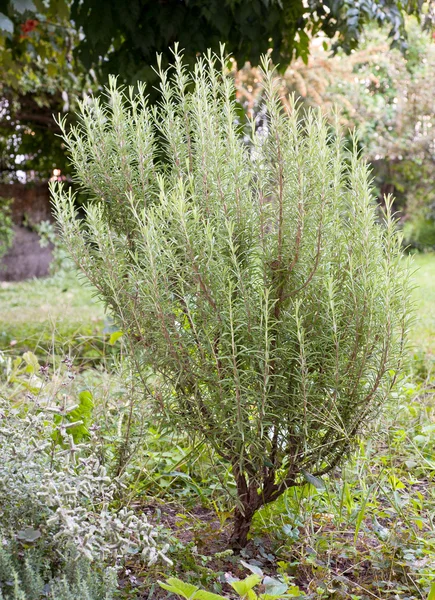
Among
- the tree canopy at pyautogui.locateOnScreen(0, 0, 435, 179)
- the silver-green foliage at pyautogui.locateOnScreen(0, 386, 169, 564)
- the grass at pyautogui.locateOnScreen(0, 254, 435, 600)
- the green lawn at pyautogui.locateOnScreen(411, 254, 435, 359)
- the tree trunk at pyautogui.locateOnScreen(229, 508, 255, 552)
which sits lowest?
the green lawn at pyautogui.locateOnScreen(411, 254, 435, 359)

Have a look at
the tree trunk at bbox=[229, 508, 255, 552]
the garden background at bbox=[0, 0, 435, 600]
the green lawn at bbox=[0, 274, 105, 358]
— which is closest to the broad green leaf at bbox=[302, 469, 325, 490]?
the garden background at bbox=[0, 0, 435, 600]

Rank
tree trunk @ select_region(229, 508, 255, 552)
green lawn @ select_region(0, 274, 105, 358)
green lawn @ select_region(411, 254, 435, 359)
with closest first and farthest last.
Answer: tree trunk @ select_region(229, 508, 255, 552)
green lawn @ select_region(411, 254, 435, 359)
green lawn @ select_region(0, 274, 105, 358)

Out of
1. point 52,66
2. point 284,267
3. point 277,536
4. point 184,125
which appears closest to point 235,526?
point 277,536

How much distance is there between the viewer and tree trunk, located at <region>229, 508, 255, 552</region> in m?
1.62

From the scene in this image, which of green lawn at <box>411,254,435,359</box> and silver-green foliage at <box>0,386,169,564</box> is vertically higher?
silver-green foliage at <box>0,386,169,564</box>

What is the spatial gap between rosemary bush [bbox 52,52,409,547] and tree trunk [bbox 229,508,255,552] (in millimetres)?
111

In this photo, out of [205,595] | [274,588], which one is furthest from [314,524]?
[205,595]

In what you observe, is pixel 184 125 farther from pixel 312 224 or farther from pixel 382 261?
pixel 382 261

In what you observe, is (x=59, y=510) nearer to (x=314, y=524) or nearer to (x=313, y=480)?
(x=313, y=480)

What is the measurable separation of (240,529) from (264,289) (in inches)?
25.9

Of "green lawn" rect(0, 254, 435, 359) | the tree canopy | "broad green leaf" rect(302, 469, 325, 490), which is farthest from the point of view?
"green lawn" rect(0, 254, 435, 359)

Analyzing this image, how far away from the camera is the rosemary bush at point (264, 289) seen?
4.46ft

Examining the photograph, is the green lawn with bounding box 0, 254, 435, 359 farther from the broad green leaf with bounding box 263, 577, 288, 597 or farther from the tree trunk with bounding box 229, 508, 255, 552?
the broad green leaf with bounding box 263, 577, 288, 597

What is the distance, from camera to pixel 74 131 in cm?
158
